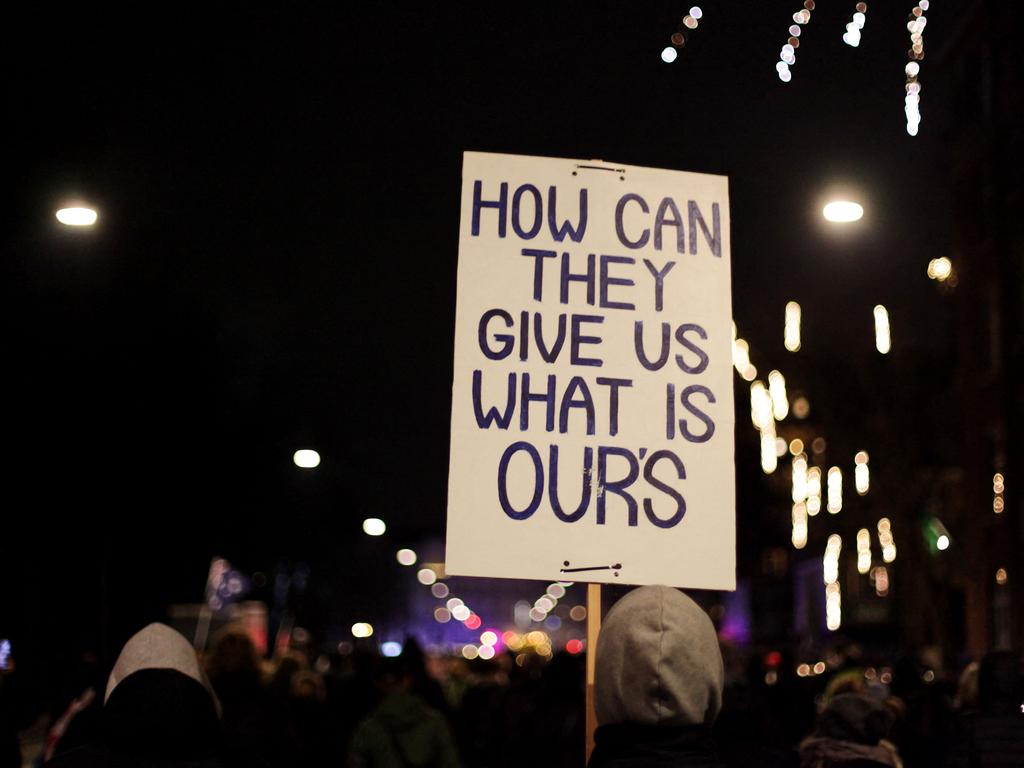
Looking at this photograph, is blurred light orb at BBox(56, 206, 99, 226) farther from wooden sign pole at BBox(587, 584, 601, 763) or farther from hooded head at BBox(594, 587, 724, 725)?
hooded head at BBox(594, 587, 724, 725)

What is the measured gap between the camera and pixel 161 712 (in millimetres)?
4352

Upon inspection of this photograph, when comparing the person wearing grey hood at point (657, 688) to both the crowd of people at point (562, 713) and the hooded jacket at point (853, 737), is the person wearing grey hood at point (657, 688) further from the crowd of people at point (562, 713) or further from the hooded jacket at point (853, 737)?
→ the hooded jacket at point (853, 737)

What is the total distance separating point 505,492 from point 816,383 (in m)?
44.2

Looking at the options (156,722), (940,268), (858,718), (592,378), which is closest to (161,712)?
(156,722)

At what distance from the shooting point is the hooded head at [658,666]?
3928 mm

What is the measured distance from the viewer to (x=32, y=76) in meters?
23.3

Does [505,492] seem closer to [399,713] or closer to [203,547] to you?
[399,713]

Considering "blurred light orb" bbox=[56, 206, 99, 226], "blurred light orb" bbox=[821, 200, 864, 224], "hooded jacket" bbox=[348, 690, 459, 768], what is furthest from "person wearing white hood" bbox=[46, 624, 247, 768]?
"blurred light orb" bbox=[56, 206, 99, 226]

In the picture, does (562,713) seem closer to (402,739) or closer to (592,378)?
(402,739)

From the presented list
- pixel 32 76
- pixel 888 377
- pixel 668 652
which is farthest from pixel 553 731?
pixel 888 377

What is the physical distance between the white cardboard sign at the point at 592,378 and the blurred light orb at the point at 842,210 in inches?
362

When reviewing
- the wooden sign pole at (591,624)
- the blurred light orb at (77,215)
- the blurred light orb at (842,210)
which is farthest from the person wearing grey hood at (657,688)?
the blurred light orb at (77,215)

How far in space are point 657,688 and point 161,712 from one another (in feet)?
4.60

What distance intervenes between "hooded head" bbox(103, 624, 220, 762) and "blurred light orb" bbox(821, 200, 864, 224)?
11.6 m
